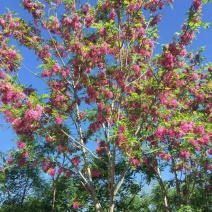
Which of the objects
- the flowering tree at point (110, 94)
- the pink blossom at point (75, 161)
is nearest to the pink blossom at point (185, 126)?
the flowering tree at point (110, 94)

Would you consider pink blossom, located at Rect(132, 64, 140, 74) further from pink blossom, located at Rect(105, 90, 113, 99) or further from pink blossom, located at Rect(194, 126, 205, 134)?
pink blossom, located at Rect(194, 126, 205, 134)

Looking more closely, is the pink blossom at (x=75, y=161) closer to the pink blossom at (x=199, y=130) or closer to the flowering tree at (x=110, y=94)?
the flowering tree at (x=110, y=94)

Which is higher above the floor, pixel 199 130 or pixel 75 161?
pixel 75 161

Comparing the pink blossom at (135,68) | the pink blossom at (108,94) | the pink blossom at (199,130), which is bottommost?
the pink blossom at (199,130)

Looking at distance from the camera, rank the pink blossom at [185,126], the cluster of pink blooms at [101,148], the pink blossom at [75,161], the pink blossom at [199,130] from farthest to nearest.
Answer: the cluster of pink blooms at [101,148]
the pink blossom at [75,161]
the pink blossom at [199,130]
the pink blossom at [185,126]

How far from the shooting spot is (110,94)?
14.9 meters

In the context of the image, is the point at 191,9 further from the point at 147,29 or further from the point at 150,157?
the point at 150,157

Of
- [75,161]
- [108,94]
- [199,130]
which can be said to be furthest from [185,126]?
[75,161]

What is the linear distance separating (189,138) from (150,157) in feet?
15.6

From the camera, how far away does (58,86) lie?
50.8ft

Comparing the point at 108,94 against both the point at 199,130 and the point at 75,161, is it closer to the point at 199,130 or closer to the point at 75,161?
the point at 75,161

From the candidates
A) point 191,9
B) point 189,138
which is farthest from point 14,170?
point 191,9

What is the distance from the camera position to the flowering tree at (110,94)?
1298 centimetres

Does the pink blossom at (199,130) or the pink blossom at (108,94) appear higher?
the pink blossom at (108,94)
